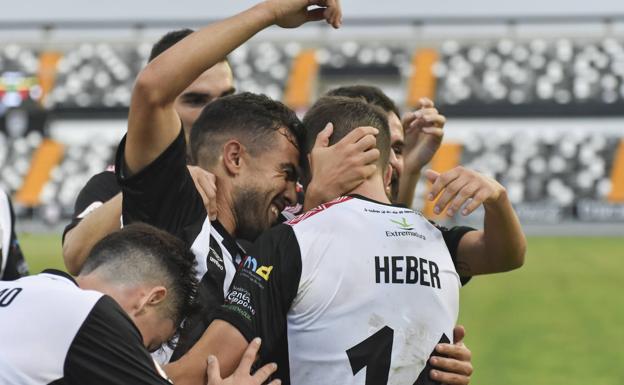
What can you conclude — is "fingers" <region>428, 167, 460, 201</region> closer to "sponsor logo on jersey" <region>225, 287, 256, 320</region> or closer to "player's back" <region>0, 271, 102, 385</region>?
"sponsor logo on jersey" <region>225, 287, 256, 320</region>

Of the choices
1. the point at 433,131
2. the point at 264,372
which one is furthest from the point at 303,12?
the point at 433,131

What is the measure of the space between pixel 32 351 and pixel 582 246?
2112cm

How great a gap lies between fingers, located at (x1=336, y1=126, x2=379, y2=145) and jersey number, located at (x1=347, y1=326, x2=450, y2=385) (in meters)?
0.62

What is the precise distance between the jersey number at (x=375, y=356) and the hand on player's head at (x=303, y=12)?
104 centimetres

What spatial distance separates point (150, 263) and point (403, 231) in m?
0.81

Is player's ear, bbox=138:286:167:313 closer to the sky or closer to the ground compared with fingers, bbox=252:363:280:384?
closer to the sky

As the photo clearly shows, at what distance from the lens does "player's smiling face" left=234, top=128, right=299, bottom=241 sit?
3.42 m

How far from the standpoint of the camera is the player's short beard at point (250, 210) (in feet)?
11.2

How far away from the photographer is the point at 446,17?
3878 centimetres

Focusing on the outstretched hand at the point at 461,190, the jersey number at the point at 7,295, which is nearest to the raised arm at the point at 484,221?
the outstretched hand at the point at 461,190

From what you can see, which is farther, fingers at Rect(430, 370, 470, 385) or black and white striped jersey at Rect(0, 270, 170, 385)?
fingers at Rect(430, 370, 470, 385)

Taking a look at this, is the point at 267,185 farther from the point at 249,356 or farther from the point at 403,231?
the point at 249,356

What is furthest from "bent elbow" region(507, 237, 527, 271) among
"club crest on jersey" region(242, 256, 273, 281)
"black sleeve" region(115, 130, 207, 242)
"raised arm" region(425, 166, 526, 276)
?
"black sleeve" region(115, 130, 207, 242)

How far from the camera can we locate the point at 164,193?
122 inches
